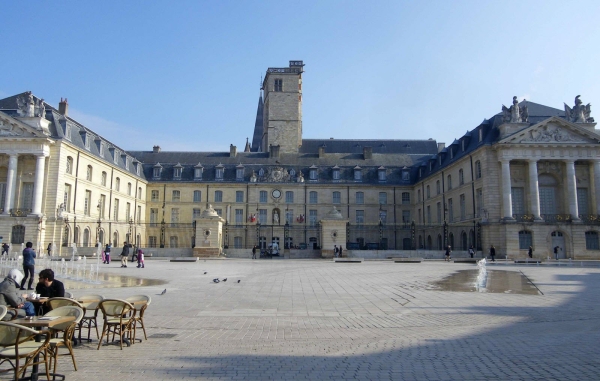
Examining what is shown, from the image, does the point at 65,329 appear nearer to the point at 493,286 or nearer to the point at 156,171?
the point at 493,286

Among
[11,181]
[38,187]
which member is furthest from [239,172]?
[11,181]

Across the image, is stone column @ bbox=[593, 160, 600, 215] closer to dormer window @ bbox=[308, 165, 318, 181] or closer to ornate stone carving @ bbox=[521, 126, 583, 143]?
ornate stone carving @ bbox=[521, 126, 583, 143]

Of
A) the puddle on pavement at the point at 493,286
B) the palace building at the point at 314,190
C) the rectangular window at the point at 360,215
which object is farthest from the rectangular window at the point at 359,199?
the puddle on pavement at the point at 493,286

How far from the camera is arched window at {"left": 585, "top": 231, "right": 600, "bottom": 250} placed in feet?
122

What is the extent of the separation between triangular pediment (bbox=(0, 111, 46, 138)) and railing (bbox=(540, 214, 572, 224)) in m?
40.6

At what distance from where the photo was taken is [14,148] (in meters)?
38.2

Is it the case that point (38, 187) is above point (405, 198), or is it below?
below

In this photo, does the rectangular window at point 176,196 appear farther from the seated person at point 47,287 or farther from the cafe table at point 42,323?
the cafe table at point 42,323

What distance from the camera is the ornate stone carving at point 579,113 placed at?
131 ft

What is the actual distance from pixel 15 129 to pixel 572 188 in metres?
45.3

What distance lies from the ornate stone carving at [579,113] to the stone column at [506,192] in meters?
7.81

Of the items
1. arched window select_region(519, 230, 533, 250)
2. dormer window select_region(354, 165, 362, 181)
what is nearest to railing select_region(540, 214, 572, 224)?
arched window select_region(519, 230, 533, 250)

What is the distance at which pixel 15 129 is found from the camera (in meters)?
38.2

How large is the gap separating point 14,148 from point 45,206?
17.9 feet
